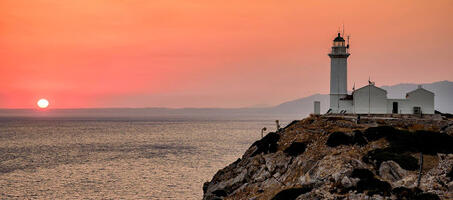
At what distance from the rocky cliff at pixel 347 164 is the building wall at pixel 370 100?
12393 mm

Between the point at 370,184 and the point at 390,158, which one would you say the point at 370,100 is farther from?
the point at 370,184

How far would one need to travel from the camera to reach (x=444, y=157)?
31828mm

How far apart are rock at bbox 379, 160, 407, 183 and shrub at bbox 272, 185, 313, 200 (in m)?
5.46

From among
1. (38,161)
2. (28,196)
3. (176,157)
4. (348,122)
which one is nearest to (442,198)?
(348,122)

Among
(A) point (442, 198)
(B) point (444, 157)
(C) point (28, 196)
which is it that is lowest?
(C) point (28, 196)

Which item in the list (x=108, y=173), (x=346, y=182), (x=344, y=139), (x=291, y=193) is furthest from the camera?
(x=108, y=173)

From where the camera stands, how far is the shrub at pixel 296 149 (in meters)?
39.9

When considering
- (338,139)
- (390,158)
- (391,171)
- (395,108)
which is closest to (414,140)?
(390,158)

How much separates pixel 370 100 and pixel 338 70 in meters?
8.36

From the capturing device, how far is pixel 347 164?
33.2 m

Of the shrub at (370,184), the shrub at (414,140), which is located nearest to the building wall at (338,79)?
the shrub at (414,140)

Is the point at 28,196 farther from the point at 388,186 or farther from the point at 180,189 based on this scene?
the point at 388,186

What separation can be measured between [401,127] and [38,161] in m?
68.2

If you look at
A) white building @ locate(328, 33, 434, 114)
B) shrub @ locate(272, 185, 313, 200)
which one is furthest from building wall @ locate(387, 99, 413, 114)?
shrub @ locate(272, 185, 313, 200)
